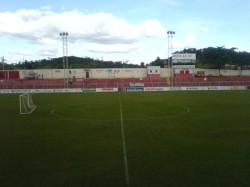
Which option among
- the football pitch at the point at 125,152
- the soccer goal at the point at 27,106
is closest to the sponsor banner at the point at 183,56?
the soccer goal at the point at 27,106

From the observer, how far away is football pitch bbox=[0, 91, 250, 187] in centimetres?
1026

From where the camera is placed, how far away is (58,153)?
44.8ft

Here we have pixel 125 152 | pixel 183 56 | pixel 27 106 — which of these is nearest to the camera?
pixel 125 152

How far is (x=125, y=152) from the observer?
44.8ft

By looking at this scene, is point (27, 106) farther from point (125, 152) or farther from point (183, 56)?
point (183, 56)

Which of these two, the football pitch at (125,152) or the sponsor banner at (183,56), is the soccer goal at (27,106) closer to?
the football pitch at (125,152)

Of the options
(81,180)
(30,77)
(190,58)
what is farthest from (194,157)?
(30,77)

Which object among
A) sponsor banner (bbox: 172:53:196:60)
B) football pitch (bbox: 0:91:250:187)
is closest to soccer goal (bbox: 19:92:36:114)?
football pitch (bbox: 0:91:250:187)

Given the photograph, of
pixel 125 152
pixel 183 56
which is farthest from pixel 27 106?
pixel 183 56

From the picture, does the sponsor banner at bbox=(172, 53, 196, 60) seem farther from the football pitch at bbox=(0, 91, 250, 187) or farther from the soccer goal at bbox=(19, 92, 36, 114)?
the football pitch at bbox=(0, 91, 250, 187)

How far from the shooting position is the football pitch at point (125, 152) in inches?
404

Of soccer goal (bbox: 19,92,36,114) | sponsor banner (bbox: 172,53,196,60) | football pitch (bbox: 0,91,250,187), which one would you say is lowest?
football pitch (bbox: 0,91,250,187)

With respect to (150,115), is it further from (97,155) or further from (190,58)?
(190,58)

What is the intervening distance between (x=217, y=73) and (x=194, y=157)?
86498 mm
